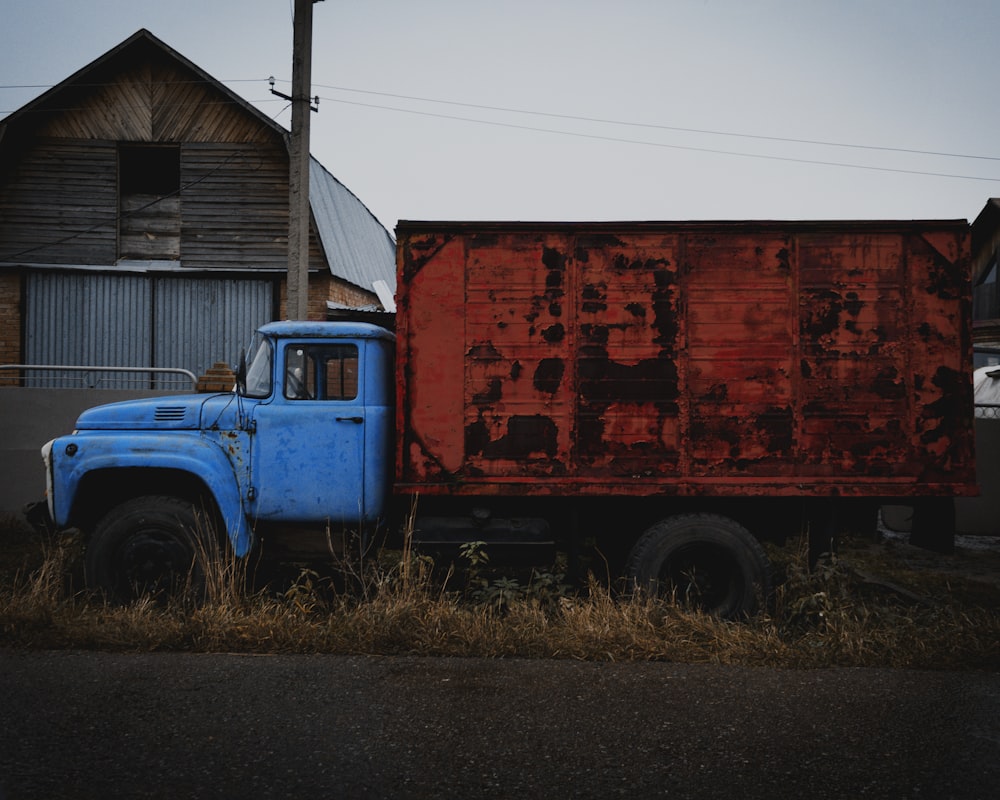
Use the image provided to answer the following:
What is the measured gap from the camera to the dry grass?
4777 millimetres

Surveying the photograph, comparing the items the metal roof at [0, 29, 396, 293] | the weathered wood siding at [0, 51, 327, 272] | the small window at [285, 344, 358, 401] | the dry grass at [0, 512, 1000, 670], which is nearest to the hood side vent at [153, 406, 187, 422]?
the small window at [285, 344, 358, 401]

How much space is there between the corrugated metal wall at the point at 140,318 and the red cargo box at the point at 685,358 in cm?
992

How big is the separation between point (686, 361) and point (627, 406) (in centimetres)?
56

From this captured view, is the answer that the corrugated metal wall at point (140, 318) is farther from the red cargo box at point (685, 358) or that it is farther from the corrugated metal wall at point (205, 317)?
the red cargo box at point (685, 358)

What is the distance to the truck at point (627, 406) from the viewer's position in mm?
5473

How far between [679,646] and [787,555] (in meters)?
2.18

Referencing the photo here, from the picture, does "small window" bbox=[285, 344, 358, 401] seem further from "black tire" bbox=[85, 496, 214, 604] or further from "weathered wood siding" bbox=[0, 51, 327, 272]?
"weathered wood siding" bbox=[0, 51, 327, 272]

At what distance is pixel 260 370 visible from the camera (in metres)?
5.77

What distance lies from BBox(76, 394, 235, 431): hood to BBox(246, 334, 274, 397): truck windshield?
0.20m

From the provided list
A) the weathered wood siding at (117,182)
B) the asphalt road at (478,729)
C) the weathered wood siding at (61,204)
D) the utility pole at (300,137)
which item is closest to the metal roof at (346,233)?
the weathered wood siding at (117,182)

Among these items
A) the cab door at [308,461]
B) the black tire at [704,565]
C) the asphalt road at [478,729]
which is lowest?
the asphalt road at [478,729]

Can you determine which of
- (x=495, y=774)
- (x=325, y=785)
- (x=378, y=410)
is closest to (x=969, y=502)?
(x=378, y=410)

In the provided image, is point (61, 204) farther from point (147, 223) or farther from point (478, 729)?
point (478, 729)

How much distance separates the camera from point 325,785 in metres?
3.12
